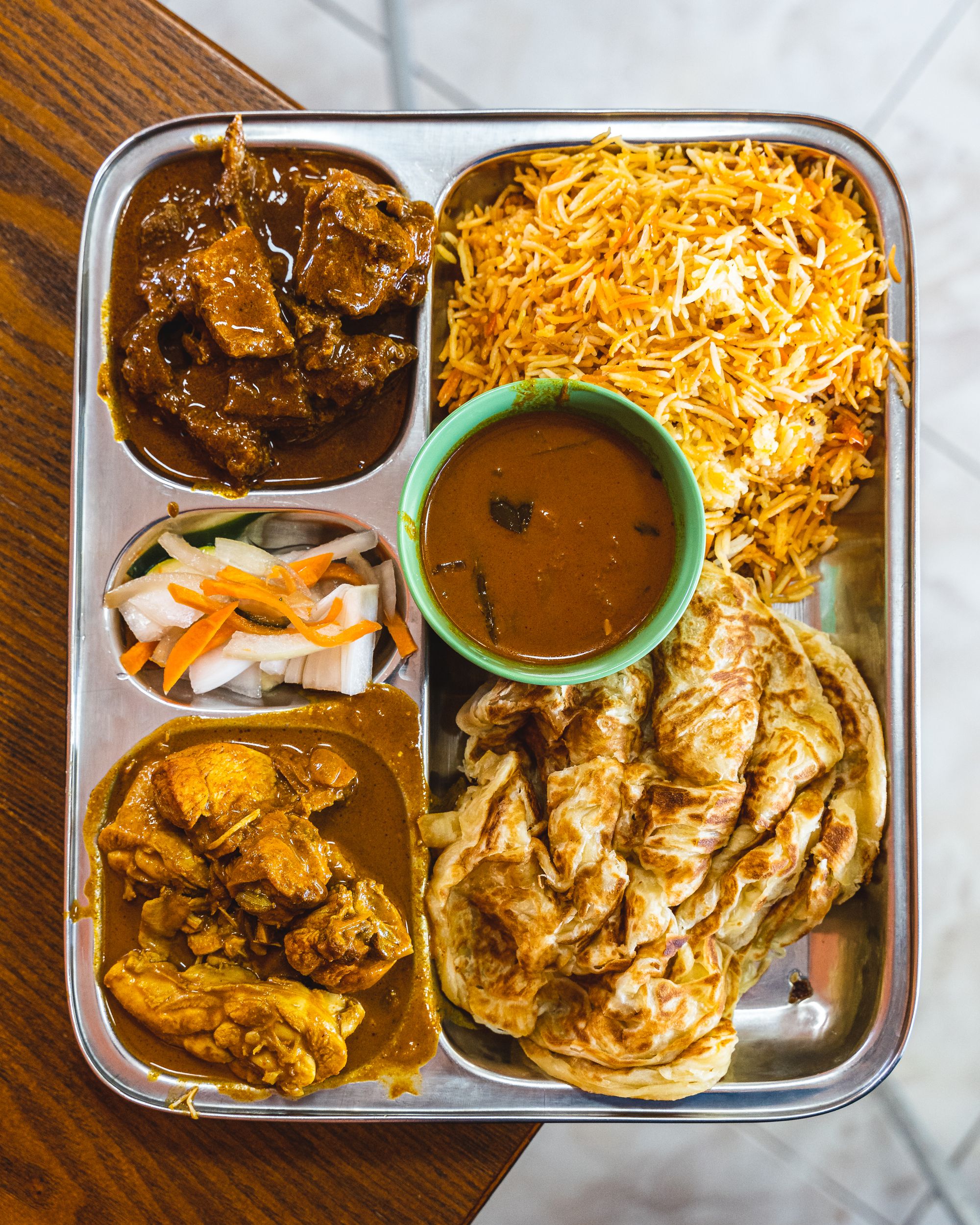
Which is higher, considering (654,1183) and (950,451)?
(950,451)

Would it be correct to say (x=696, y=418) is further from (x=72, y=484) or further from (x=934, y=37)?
(x=934, y=37)

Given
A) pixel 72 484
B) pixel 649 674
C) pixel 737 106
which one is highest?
pixel 737 106

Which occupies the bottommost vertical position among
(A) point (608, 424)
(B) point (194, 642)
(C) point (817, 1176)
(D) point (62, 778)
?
(C) point (817, 1176)

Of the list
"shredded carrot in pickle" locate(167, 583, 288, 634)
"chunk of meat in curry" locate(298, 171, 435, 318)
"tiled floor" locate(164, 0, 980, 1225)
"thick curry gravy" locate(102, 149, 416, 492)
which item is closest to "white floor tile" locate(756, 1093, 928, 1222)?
"tiled floor" locate(164, 0, 980, 1225)

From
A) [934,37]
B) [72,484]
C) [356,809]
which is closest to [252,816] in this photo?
[356,809]

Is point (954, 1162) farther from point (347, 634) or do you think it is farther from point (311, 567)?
point (311, 567)

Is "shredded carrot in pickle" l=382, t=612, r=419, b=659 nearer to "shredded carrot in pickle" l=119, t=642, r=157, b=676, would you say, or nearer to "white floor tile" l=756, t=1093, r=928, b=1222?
"shredded carrot in pickle" l=119, t=642, r=157, b=676

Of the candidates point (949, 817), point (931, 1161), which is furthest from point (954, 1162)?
point (949, 817)
